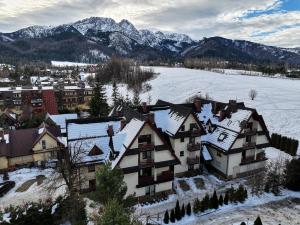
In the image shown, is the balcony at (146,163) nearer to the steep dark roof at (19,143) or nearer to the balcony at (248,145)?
the balcony at (248,145)

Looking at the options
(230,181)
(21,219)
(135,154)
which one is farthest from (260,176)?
(21,219)

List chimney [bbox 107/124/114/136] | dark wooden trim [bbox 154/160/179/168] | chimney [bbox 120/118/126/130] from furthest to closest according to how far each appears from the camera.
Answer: chimney [bbox 120/118/126/130]
chimney [bbox 107/124/114/136]
dark wooden trim [bbox 154/160/179/168]

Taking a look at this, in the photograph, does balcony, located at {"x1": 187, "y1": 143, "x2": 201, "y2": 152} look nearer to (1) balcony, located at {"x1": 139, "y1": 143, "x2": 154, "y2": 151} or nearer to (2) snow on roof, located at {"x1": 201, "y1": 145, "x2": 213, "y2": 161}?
(2) snow on roof, located at {"x1": 201, "y1": 145, "x2": 213, "y2": 161}

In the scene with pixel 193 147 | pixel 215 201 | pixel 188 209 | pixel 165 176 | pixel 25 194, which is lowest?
pixel 25 194

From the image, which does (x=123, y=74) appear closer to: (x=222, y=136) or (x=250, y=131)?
(x=222, y=136)

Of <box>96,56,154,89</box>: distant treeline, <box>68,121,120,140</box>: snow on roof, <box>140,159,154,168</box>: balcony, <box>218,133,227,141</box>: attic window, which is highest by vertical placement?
<box>96,56,154,89</box>: distant treeline

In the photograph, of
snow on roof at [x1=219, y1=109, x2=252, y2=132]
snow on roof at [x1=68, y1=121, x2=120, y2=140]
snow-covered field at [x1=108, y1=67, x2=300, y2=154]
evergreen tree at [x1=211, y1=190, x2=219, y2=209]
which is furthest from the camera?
snow-covered field at [x1=108, y1=67, x2=300, y2=154]

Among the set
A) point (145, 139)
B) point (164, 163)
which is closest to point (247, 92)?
point (164, 163)

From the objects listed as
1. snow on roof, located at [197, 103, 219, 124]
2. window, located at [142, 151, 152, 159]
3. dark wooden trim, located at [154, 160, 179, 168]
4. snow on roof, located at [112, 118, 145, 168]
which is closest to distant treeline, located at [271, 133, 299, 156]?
snow on roof, located at [197, 103, 219, 124]
